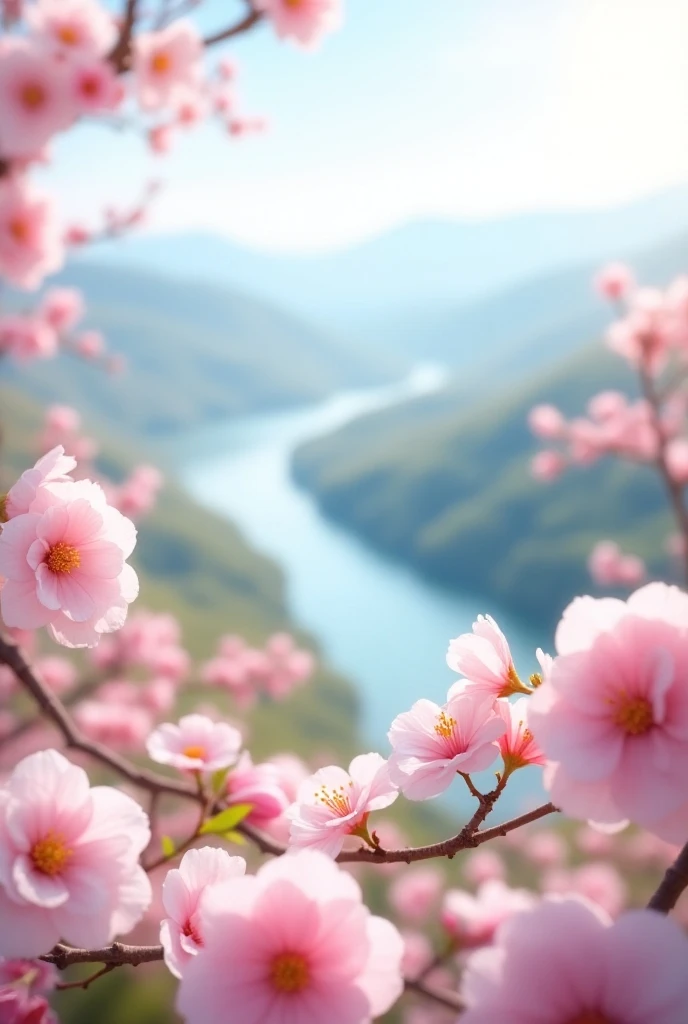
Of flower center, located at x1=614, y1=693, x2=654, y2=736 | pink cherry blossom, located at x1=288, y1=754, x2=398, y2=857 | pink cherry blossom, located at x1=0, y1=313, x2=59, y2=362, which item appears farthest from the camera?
pink cherry blossom, located at x1=0, y1=313, x2=59, y2=362

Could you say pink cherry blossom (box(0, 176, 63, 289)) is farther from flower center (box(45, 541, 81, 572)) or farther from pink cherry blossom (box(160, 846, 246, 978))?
pink cherry blossom (box(160, 846, 246, 978))

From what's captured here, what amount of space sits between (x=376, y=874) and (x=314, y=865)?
11905 mm

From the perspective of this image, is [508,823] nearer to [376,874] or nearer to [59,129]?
[59,129]

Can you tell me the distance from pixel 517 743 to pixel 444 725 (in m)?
0.08

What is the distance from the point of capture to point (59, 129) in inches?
106

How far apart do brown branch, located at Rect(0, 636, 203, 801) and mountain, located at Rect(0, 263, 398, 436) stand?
69429mm

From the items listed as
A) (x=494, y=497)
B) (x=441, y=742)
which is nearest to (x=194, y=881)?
(x=441, y=742)

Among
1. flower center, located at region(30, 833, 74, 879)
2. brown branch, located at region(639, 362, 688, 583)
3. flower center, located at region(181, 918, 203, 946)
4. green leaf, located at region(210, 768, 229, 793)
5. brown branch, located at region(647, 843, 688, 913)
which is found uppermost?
flower center, located at region(30, 833, 74, 879)

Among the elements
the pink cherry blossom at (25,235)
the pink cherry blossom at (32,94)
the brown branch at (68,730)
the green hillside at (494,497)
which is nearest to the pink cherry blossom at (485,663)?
the brown branch at (68,730)

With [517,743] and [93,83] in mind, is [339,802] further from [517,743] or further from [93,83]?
[93,83]

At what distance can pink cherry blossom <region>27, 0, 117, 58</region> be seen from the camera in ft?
8.76

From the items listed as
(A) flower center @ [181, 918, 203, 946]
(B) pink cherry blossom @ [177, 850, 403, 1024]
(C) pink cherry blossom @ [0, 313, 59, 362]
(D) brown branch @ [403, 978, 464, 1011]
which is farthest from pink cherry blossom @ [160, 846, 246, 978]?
(C) pink cherry blossom @ [0, 313, 59, 362]

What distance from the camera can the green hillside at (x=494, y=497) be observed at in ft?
113

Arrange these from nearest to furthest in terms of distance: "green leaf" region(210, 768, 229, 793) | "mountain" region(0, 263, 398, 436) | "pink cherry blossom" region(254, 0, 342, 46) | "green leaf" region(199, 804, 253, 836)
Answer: "green leaf" region(199, 804, 253, 836)
"green leaf" region(210, 768, 229, 793)
"pink cherry blossom" region(254, 0, 342, 46)
"mountain" region(0, 263, 398, 436)
